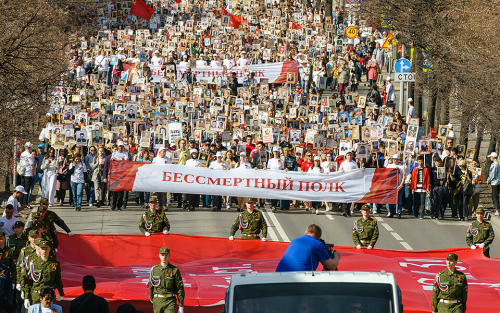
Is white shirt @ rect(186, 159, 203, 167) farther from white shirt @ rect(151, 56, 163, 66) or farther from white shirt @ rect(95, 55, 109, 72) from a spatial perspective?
white shirt @ rect(95, 55, 109, 72)

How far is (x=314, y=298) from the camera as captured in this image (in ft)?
24.2

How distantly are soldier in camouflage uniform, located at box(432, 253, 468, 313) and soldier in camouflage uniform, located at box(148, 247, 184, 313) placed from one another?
3766 mm

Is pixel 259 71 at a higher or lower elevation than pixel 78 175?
higher

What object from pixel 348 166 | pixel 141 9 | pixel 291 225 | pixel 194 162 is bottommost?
pixel 291 225

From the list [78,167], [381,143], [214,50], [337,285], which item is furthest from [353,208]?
[214,50]

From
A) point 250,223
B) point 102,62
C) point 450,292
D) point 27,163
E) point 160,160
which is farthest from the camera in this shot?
point 102,62

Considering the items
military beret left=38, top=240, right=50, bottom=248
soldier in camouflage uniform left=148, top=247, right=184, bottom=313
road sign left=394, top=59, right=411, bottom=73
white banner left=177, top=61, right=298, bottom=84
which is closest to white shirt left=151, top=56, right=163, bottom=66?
white banner left=177, top=61, right=298, bottom=84

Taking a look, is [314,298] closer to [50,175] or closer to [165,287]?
[165,287]

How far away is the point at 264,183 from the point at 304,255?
445 inches

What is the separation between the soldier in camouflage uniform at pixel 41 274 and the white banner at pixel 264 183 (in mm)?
8718

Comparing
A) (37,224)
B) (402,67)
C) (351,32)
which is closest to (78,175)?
(37,224)

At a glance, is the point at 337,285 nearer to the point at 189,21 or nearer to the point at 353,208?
the point at 353,208

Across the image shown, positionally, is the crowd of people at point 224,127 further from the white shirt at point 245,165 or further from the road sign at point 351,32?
the road sign at point 351,32

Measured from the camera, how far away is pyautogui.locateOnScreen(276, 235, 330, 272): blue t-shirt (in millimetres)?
8789
